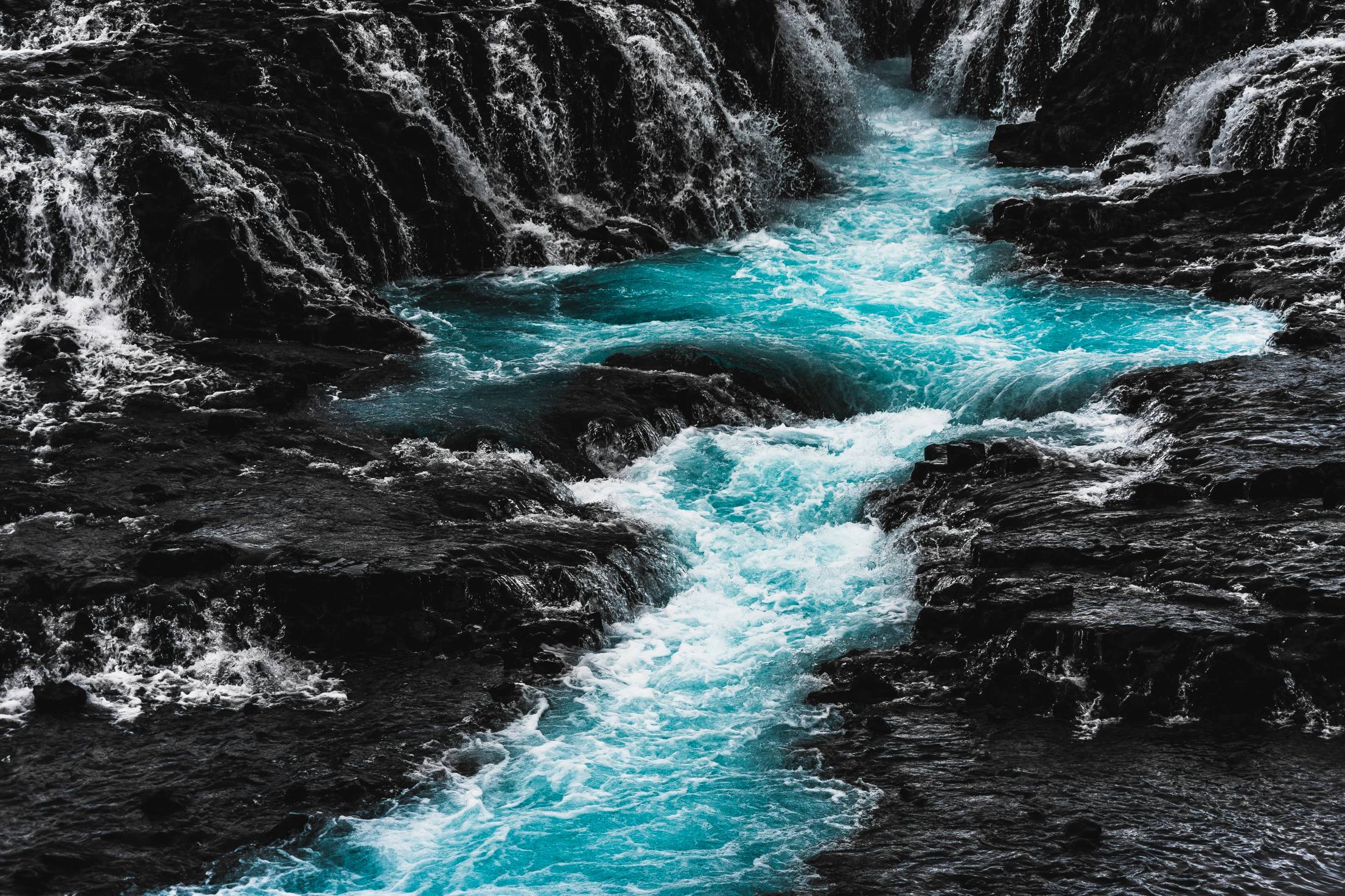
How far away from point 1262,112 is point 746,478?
13.3m

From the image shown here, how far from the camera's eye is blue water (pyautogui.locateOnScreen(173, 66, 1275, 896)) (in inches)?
369

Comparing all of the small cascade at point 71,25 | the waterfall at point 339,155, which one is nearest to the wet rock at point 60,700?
the waterfall at point 339,155

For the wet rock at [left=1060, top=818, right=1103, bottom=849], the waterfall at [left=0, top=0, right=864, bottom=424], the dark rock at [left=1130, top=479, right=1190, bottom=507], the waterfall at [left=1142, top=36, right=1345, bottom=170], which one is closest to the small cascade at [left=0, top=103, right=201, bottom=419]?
the waterfall at [left=0, top=0, right=864, bottom=424]

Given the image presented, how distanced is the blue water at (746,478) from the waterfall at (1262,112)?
9.65ft

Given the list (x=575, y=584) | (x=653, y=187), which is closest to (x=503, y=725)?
(x=575, y=584)

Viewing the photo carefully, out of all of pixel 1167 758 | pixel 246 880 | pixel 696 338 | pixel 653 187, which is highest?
pixel 653 187

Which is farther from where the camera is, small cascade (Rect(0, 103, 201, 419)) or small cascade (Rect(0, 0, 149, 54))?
small cascade (Rect(0, 0, 149, 54))

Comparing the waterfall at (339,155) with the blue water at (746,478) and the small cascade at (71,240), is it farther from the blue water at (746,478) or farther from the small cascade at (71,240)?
the blue water at (746,478)

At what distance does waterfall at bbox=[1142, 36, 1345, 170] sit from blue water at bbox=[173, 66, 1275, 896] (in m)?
2.94

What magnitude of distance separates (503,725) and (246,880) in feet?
8.05

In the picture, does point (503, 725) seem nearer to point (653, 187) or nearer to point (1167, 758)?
point (1167, 758)

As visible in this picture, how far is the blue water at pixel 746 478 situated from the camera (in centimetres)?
937

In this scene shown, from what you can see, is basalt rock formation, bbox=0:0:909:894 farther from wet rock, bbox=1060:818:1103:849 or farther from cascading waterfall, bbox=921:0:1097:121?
wet rock, bbox=1060:818:1103:849

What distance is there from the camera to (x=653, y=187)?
24.8m
